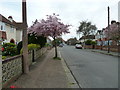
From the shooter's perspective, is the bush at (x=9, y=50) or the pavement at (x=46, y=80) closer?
the pavement at (x=46, y=80)

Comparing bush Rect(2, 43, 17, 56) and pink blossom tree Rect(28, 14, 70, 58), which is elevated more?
pink blossom tree Rect(28, 14, 70, 58)

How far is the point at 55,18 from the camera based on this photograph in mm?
11953

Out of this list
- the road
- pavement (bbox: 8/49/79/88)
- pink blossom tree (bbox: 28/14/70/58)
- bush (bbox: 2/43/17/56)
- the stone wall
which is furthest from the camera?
bush (bbox: 2/43/17/56)

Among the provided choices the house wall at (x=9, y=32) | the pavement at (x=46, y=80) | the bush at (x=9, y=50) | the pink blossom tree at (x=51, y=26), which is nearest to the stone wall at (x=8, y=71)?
the pavement at (x=46, y=80)

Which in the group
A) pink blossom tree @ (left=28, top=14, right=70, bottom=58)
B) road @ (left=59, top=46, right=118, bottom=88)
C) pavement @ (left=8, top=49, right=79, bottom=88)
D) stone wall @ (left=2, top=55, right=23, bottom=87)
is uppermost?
pink blossom tree @ (left=28, top=14, right=70, bottom=58)

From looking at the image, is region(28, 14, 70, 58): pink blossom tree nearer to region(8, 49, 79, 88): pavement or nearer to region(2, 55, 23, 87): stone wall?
region(8, 49, 79, 88): pavement

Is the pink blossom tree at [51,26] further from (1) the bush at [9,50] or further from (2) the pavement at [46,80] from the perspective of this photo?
(2) the pavement at [46,80]

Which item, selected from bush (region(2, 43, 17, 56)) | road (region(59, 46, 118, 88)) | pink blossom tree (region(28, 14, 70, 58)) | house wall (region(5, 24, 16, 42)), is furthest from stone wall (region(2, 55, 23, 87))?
house wall (region(5, 24, 16, 42))

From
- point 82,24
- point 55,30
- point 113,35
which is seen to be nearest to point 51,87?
point 55,30

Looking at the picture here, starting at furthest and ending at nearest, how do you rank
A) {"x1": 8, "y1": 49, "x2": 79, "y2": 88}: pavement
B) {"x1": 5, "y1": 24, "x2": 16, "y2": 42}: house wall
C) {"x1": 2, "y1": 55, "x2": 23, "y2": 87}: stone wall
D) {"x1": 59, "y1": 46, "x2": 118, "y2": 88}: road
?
1. {"x1": 5, "y1": 24, "x2": 16, "y2": 42}: house wall
2. {"x1": 59, "y1": 46, "x2": 118, "y2": 88}: road
3. {"x1": 8, "y1": 49, "x2": 79, "y2": 88}: pavement
4. {"x1": 2, "y1": 55, "x2": 23, "y2": 87}: stone wall

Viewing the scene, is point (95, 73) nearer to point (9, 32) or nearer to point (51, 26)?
point (51, 26)

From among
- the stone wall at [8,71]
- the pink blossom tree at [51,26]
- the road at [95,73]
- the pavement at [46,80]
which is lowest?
the road at [95,73]

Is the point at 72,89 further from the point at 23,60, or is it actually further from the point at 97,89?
the point at 23,60

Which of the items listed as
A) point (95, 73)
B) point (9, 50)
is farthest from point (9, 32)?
point (95, 73)
